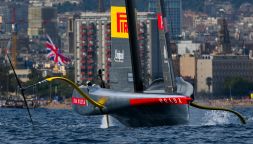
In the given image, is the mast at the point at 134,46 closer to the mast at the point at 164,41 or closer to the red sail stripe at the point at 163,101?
the mast at the point at 164,41

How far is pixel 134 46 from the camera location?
62.6 metres

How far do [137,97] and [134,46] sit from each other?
3.39 m

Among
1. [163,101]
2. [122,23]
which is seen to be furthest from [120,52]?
[163,101]

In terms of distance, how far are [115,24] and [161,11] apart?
2.13 metres

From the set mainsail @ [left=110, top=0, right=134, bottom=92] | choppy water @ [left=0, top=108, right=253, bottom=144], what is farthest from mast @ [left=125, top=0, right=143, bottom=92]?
choppy water @ [left=0, top=108, right=253, bottom=144]

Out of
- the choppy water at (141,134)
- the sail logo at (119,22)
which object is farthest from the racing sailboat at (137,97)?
the choppy water at (141,134)

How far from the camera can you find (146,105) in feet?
196

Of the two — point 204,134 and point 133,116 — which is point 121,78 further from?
point 204,134

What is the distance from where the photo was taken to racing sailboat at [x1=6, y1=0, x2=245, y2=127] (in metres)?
59.8

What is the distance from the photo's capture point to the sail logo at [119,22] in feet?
207

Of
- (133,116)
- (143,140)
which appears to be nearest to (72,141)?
(143,140)

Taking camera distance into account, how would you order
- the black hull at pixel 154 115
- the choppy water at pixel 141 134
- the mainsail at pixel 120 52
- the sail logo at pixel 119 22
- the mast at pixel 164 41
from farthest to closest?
the sail logo at pixel 119 22, the mast at pixel 164 41, the mainsail at pixel 120 52, the black hull at pixel 154 115, the choppy water at pixel 141 134

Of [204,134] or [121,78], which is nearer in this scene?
[204,134]

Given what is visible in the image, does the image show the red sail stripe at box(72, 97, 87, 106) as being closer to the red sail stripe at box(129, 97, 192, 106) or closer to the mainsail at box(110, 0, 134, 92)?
the mainsail at box(110, 0, 134, 92)
